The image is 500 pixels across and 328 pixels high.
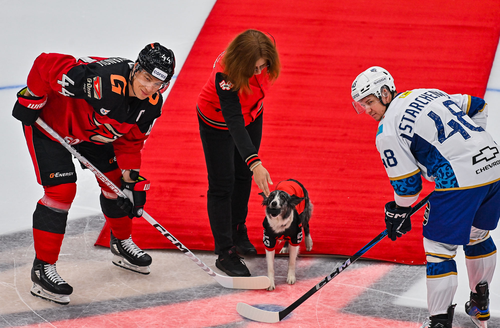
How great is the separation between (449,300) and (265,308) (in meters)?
0.98

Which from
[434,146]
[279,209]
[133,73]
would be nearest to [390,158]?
[434,146]

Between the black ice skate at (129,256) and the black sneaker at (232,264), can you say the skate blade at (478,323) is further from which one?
the black ice skate at (129,256)

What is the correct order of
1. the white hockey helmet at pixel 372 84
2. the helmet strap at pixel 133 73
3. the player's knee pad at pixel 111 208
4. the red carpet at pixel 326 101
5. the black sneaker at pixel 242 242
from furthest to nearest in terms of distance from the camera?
the red carpet at pixel 326 101 < the black sneaker at pixel 242 242 < the player's knee pad at pixel 111 208 < the helmet strap at pixel 133 73 < the white hockey helmet at pixel 372 84

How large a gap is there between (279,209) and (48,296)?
1.30 metres

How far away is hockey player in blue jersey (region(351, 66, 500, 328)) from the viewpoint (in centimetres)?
252

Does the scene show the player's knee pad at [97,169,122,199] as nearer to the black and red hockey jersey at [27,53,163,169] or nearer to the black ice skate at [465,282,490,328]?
the black and red hockey jersey at [27,53,163,169]

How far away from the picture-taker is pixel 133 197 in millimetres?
3234

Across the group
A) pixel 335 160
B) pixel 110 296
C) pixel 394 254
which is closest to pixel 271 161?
pixel 335 160

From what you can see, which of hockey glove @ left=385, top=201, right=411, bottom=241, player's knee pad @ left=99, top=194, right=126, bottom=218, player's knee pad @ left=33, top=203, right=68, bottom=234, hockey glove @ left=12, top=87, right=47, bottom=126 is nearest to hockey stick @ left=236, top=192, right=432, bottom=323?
hockey glove @ left=385, top=201, right=411, bottom=241

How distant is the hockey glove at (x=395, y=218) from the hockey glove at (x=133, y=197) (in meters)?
1.30

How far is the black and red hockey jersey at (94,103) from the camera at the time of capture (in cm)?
289

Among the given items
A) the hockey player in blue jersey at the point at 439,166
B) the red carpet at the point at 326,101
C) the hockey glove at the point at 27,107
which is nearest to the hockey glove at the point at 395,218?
the hockey player in blue jersey at the point at 439,166

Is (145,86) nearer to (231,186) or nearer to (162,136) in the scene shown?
(231,186)

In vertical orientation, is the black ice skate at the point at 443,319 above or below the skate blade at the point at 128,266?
above
